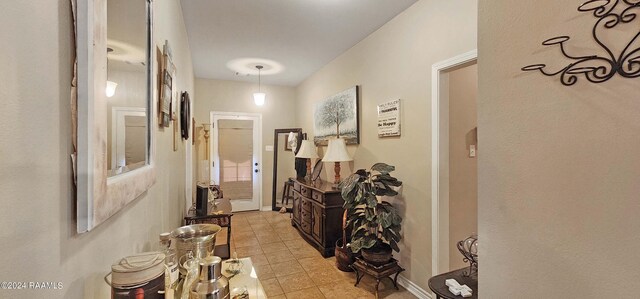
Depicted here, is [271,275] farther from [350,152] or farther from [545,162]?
[545,162]

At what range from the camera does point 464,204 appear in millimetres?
2725

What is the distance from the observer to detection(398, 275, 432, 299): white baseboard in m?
2.49

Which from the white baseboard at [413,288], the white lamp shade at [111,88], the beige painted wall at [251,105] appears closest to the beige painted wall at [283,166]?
the beige painted wall at [251,105]

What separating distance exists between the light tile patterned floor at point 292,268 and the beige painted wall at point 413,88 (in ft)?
1.81

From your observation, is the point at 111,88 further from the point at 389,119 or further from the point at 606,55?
the point at 389,119

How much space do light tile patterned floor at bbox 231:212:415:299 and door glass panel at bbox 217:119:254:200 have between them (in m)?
1.19

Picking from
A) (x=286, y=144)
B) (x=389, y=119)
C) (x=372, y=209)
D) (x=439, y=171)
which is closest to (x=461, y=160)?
(x=439, y=171)

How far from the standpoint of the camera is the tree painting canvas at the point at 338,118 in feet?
11.8

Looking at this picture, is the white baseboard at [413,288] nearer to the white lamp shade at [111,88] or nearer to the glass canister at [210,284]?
the glass canister at [210,284]

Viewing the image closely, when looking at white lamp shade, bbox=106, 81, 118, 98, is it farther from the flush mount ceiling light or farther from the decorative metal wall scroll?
the flush mount ceiling light

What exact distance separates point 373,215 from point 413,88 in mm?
1275

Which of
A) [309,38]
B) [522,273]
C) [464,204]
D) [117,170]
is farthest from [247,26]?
[522,273]

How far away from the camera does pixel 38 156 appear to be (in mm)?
454

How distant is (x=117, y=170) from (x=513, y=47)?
1.38m
